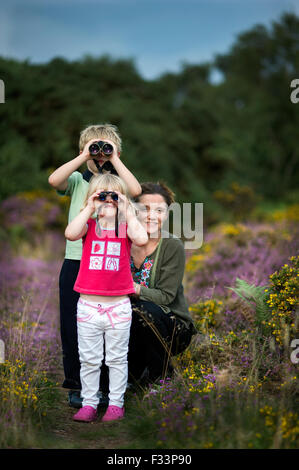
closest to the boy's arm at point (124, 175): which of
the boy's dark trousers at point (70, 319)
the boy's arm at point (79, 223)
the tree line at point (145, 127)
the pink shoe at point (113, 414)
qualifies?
the boy's arm at point (79, 223)

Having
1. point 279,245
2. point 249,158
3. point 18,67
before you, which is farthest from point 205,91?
point 279,245

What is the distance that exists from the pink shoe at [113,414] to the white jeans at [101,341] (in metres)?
0.03

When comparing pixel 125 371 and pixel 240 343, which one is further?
pixel 240 343

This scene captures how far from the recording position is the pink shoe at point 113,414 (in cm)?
331

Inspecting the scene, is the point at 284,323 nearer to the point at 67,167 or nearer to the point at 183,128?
the point at 67,167

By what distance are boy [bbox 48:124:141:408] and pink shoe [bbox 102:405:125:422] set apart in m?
0.32

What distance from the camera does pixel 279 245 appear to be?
6.60m

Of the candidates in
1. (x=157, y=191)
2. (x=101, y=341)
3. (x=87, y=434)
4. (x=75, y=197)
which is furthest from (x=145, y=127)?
(x=87, y=434)

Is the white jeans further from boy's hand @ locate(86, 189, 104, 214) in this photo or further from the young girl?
boy's hand @ locate(86, 189, 104, 214)

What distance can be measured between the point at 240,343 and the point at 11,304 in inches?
115

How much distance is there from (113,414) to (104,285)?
898 mm

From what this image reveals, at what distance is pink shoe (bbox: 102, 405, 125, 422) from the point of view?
130 inches

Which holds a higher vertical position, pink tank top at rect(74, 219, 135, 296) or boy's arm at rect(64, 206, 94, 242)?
boy's arm at rect(64, 206, 94, 242)

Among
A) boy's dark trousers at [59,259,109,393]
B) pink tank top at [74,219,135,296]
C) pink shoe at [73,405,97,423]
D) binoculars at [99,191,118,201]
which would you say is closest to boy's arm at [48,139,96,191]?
binoculars at [99,191,118,201]
